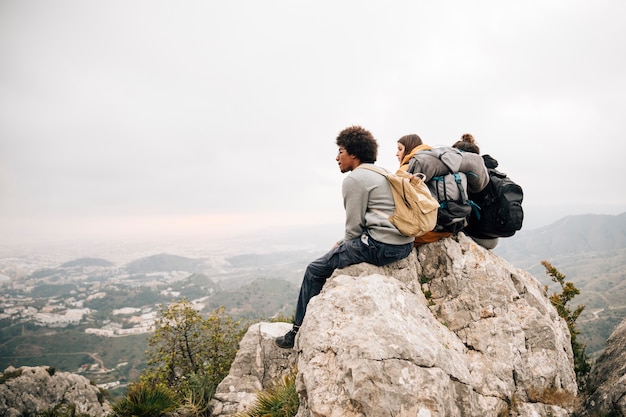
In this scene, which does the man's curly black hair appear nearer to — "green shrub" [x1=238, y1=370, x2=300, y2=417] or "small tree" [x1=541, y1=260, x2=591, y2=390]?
"green shrub" [x1=238, y1=370, x2=300, y2=417]

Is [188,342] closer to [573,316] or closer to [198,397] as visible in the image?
[198,397]

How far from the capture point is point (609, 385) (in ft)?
14.7

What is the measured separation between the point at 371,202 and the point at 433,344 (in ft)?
8.14

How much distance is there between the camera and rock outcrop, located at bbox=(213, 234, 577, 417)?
350 centimetres

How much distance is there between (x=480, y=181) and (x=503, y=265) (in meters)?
2.16

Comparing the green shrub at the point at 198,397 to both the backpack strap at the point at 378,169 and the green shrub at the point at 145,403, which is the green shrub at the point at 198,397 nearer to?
the green shrub at the point at 145,403

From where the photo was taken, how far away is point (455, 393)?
4.00 m

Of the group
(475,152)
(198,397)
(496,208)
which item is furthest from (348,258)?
(198,397)

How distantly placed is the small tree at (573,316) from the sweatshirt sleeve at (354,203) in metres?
5.17

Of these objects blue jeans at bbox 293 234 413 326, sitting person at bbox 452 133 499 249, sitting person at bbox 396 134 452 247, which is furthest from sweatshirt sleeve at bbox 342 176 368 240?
sitting person at bbox 452 133 499 249

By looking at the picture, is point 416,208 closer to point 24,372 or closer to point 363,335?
point 363,335

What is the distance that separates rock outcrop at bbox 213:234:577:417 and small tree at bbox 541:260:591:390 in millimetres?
1307

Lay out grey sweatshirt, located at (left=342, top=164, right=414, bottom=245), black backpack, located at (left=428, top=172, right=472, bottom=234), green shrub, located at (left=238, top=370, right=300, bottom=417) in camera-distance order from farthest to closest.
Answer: black backpack, located at (left=428, top=172, right=472, bottom=234)
green shrub, located at (left=238, top=370, right=300, bottom=417)
grey sweatshirt, located at (left=342, top=164, right=414, bottom=245)

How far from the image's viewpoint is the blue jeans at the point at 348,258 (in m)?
5.33
